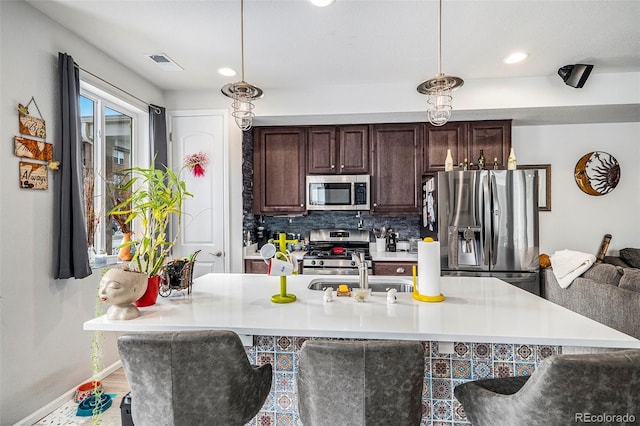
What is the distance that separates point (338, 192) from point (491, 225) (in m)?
1.54

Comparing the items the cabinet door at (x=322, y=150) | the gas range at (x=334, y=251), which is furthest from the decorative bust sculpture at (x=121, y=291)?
the cabinet door at (x=322, y=150)

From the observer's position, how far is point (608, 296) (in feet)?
7.04

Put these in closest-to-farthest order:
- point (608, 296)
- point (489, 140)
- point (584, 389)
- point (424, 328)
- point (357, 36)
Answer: point (584, 389)
point (424, 328)
point (608, 296)
point (357, 36)
point (489, 140)

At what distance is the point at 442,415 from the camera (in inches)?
58.9

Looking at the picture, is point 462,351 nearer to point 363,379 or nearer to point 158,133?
Result: point 363,379

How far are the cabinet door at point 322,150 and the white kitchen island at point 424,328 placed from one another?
2198 millimetres

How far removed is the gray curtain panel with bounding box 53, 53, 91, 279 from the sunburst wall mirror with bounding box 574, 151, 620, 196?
192 inches

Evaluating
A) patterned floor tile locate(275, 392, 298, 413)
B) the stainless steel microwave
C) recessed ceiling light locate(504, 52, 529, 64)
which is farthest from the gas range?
recessed ceiling light locate(504, 52, 529, 64)

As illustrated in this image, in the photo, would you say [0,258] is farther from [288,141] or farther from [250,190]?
[288,141]

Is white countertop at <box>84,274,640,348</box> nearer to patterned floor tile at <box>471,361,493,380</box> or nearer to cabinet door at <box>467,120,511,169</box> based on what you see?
patterned floor tile at <box>471,361,493,380</box>

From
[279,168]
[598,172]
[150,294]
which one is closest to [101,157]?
[279,168]

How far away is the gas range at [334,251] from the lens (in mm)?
3457

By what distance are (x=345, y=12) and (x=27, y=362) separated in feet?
9.60

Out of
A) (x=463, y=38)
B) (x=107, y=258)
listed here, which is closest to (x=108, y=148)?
(x=107, y=258)
